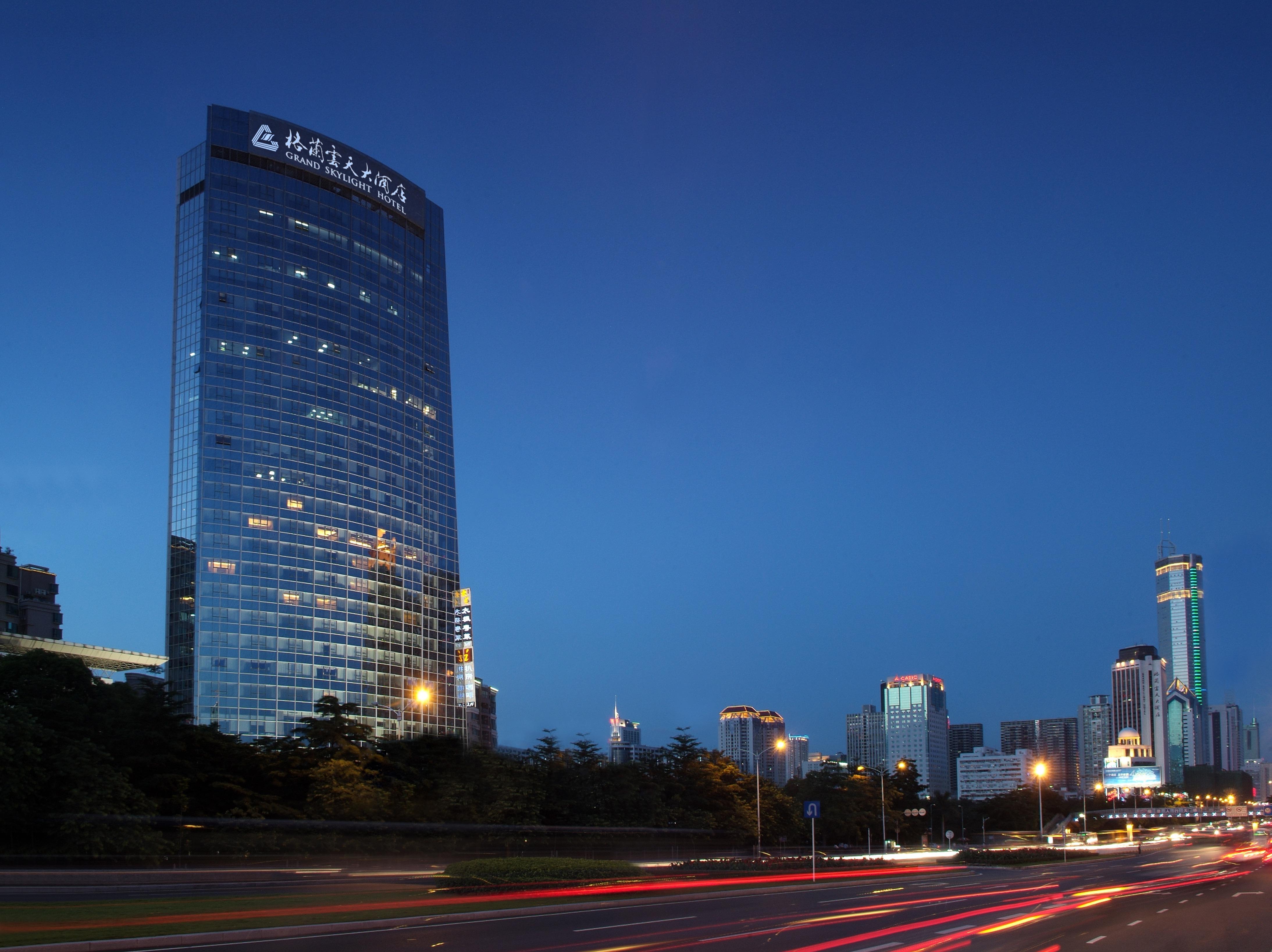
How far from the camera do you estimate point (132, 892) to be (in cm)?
4344

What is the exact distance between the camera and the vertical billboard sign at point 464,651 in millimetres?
144375

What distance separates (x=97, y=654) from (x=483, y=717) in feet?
220

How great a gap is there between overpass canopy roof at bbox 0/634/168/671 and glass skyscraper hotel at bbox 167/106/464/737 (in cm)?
348

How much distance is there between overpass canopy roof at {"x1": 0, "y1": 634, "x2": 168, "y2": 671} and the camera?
342 feet

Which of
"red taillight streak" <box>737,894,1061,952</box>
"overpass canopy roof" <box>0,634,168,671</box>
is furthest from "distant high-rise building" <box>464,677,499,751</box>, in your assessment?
"red taillight streak" <box>737,894,1061,952</box>

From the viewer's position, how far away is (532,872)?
48844 millimetres

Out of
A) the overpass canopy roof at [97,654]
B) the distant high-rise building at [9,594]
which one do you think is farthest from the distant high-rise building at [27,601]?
the overpass canopy roof at [97,654]

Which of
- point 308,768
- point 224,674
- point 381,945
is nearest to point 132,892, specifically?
point 381,945

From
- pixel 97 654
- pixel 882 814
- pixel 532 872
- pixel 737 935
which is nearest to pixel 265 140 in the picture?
pixel 97 654

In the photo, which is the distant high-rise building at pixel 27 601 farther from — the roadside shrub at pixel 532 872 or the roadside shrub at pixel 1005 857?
the roadside shrub at pixel 1005 857

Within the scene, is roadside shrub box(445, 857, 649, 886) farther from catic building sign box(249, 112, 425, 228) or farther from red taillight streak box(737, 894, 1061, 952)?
catic building sign box(249, 112, 425, 228)

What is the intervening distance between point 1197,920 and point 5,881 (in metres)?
44.4

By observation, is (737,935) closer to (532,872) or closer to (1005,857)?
(532,872)

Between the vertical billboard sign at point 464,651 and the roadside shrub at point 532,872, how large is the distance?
295 feet
